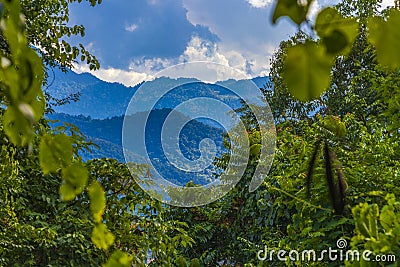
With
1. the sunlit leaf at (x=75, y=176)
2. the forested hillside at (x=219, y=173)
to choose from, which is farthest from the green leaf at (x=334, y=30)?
the sunlit leaf at (x=75, y=176)

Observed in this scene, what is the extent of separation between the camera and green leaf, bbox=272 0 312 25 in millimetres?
251

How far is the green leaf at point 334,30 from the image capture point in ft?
0.80

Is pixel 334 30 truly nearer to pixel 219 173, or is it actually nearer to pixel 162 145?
pixel 162 145

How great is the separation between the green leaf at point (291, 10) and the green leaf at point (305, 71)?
0.05ft

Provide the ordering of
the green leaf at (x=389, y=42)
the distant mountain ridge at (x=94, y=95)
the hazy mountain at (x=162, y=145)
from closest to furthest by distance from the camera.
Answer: the green leaf at (x=389, y=42), the hazy mountain at (x=162, y=145), the distant mountain ridge at (x=94, y=95)

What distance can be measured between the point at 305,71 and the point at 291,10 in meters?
0.04

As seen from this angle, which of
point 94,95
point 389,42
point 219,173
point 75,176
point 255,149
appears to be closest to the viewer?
point 389,42

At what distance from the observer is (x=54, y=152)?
1.23 feet

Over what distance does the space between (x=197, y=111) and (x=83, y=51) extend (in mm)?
1613

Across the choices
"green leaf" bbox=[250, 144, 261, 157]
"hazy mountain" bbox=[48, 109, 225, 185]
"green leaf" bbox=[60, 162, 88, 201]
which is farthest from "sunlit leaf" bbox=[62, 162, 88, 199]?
"green leaf" bbox=[250, 144, 261, 157]

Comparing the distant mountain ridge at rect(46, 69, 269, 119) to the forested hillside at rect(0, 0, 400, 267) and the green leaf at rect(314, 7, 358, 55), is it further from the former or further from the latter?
the green leaf at rect(314, 7, 358, 55)

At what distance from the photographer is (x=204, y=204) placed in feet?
15.4

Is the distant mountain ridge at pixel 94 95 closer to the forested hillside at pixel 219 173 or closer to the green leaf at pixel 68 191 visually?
the forested hillside at pixel 219 173

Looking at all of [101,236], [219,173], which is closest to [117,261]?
[101,236]
